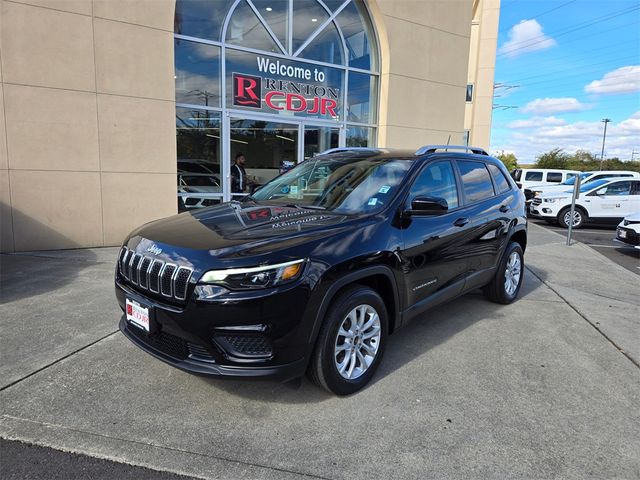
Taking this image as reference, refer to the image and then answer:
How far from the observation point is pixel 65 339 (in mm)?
4031

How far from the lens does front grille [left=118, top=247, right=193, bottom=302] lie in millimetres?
2725

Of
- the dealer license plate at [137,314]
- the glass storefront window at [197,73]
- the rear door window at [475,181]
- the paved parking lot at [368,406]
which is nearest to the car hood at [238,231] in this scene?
the dealer license plate at [137,314]

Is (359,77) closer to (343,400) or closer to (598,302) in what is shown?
(598,302)

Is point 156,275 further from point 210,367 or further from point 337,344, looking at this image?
point 337,344

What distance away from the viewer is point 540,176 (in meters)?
20.9

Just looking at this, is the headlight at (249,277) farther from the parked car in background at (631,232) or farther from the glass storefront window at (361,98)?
the glass storefront window at (361,98)

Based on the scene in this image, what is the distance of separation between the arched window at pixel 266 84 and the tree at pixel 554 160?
4805cm

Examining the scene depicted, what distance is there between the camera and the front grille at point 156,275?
2.72m

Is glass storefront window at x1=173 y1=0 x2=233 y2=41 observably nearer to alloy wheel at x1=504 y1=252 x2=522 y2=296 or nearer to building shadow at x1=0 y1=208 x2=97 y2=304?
building shadow at x1=0 y1=208 x2=97 y2=304

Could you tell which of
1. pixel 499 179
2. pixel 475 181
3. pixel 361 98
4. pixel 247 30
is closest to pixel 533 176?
pixel 361 98

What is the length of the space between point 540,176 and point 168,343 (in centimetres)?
2147

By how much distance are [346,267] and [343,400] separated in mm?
967

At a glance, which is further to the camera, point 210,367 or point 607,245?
point 607,245

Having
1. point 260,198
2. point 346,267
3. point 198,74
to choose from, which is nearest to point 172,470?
point 346,267
